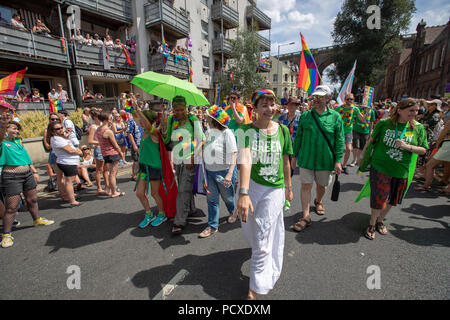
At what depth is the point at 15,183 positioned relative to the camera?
315 centimetres

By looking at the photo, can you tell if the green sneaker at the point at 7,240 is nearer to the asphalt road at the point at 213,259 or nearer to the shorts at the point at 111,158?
the asphalt road at the point at 213,259

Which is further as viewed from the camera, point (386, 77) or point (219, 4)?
point (386, 77)

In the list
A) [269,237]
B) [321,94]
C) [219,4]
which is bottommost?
[269,237]

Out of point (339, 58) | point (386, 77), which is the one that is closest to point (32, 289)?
point (339, 58)

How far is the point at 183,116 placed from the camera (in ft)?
10.5

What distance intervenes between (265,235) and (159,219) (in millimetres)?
2237

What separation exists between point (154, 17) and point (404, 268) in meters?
17.8

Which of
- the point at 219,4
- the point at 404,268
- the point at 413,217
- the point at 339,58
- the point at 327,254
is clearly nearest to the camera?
the point at 404,268

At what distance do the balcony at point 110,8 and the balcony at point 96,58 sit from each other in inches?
79.5

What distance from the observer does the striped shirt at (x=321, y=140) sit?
3.26 m

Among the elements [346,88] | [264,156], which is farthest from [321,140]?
[346,88]

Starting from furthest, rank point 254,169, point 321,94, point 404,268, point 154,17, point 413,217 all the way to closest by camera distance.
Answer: point 154,17
point 413,217
point 321,94
point 404,268
point 254,169

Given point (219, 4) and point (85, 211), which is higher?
point (219, 4)

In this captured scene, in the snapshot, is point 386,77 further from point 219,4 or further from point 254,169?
point 254,169
